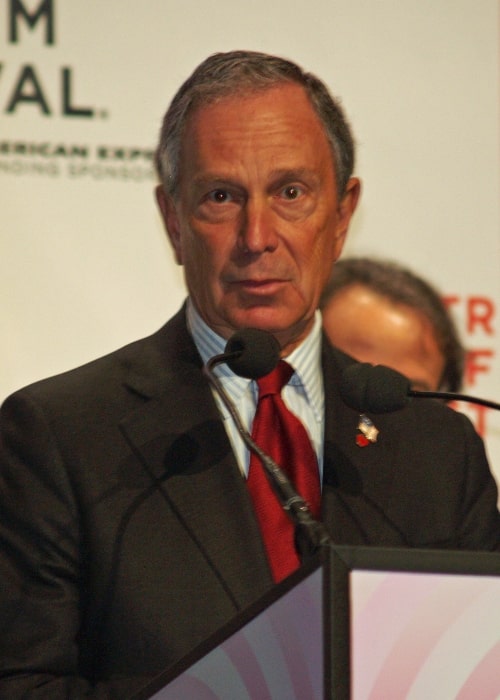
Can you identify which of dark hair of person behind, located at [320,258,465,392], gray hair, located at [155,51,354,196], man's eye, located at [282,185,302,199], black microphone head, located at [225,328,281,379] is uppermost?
gray hair, located at [155,51,354,196]

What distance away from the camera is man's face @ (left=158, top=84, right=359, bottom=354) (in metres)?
2.26

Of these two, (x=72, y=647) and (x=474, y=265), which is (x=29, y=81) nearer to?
(x=474, y=265)

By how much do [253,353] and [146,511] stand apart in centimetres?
37

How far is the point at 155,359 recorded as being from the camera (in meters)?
2.33

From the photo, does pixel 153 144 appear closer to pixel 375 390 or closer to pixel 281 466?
pixel 281 466

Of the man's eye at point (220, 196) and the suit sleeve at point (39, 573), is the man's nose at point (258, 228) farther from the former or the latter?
the suit sleeve at point (39, 573)

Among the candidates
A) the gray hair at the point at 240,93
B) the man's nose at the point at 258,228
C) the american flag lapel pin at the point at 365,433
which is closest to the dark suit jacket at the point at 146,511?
the american flag lapel pin at the point at 365,433

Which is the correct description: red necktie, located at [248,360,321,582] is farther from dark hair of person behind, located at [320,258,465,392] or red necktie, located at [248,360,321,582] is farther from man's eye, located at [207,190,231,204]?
dark hair of person behind, located at [320,258,465,392]

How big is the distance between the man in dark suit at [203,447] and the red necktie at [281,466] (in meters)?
0.03

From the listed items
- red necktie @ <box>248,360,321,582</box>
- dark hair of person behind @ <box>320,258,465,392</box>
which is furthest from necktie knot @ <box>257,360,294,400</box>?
dark hair of person behind @ <box>320,258,465,392</box>

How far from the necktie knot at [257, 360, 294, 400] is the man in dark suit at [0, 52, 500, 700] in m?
0.02

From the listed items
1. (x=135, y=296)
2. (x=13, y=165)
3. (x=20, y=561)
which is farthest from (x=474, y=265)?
(x=20, y=561)

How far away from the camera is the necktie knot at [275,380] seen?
2.28 m

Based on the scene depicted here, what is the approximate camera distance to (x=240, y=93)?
2.35 m
